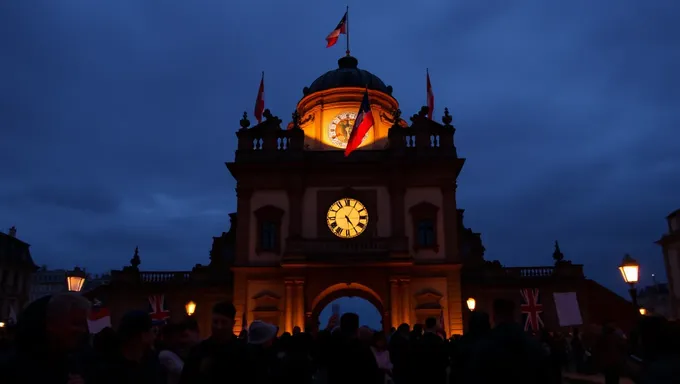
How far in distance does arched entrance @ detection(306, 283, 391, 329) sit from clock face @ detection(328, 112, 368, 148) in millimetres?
8560

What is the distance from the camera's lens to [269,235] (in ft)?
Answer: 97.7

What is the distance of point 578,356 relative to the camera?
21.8 metres

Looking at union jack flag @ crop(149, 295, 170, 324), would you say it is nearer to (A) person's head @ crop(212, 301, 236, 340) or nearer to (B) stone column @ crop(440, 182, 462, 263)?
(B) stone column @ crop(440, 182, 462, 263)

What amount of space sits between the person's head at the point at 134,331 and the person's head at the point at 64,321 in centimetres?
113

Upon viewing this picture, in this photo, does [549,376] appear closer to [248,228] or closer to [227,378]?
[227,378]

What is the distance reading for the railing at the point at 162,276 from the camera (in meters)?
32.9

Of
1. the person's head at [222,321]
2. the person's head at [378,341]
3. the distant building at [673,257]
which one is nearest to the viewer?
the person's head at [222,321]

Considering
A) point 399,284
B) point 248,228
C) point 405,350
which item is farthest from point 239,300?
point 405,350

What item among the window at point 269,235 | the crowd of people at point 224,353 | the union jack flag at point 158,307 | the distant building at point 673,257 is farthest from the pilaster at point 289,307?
the distant building at point 673,257

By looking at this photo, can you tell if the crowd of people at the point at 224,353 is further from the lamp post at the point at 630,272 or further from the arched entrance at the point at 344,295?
the arched entrance at the point at 344,295

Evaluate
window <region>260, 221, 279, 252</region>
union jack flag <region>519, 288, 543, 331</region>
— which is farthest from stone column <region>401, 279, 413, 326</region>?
window <region>260, 221, 279, 252</region>

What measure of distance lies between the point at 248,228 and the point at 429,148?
10963 mm

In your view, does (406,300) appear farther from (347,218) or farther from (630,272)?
(630,272)

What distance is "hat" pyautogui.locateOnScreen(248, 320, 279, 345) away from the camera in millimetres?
6621
